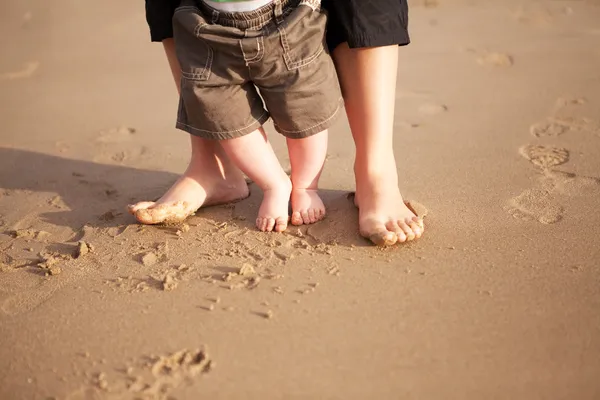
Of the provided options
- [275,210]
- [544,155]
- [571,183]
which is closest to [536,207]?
[571,183]

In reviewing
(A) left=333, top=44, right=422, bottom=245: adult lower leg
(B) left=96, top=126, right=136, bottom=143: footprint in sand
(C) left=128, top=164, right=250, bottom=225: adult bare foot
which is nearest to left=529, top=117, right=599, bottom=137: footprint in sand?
(A) left=333, top=44, right=422, bottom=245: adult lower leg

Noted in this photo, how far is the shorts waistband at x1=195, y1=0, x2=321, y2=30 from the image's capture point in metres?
1.59

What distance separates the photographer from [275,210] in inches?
69.7

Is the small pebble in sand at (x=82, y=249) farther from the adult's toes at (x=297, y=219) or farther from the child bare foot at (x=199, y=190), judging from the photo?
the adult's toes at (x=297, y=219)

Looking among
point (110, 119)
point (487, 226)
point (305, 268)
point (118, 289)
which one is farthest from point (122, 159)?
→ point (487, 226)

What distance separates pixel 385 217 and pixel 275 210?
32cm

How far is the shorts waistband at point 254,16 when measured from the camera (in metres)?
1.59

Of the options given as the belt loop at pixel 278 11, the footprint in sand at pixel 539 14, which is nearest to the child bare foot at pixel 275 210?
the belt loop at pixel 278 11

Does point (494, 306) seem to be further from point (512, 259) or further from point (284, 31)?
point (284, 31)

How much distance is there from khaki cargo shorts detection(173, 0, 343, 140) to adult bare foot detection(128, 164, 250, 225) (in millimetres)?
205

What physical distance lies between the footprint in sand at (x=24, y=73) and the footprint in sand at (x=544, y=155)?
2410 millimetres

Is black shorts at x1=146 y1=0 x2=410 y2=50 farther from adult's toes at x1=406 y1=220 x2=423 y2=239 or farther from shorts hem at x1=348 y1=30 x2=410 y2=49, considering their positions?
adult's toes at x1=406 y1=220 x2=423 y2=239

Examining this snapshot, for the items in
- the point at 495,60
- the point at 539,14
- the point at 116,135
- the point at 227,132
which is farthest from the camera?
the point at 539,14

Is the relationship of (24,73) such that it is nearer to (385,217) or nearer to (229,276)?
(229,276)
